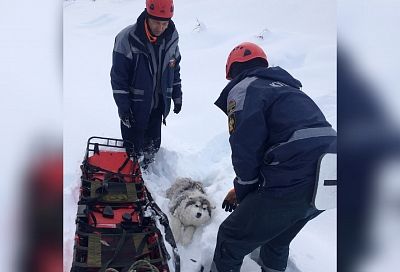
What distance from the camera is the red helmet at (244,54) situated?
1.58 meters

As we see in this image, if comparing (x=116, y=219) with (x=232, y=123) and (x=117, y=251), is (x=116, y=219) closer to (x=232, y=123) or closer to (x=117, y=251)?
(x=117, y=251)

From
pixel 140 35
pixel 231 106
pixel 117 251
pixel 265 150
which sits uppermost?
pixel 140 35

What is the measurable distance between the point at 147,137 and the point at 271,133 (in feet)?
1.30

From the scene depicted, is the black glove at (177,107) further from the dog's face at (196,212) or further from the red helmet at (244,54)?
the dog's face at (196,212)

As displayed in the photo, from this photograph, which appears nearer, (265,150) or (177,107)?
(265,150)

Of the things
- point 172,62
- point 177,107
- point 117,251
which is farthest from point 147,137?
point 117,251

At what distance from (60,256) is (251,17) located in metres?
0.93

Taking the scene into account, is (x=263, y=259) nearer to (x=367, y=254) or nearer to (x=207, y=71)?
(x=367, y=254)

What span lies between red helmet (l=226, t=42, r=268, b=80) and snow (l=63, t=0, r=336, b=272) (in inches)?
1.2

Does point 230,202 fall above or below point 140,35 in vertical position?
Result: below

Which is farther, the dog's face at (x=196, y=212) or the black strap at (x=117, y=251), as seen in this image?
the dog's face at (x=196, y=212)

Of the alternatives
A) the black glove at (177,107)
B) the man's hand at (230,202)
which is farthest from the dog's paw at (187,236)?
the black glove at (177,107)

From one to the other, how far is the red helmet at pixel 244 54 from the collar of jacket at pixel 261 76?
1.9 inches

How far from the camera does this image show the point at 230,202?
63.4 inches
